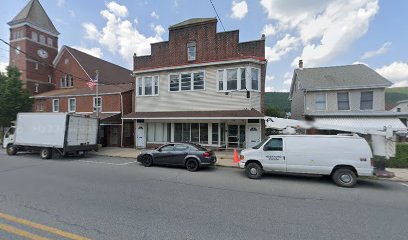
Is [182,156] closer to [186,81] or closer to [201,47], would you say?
[186,81]

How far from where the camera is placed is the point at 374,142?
28.4 feet

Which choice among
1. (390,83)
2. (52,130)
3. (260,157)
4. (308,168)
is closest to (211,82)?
(260,157)

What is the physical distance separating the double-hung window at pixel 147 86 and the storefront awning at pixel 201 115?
1.92 m

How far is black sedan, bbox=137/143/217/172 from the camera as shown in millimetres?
10312

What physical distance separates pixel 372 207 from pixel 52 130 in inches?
669

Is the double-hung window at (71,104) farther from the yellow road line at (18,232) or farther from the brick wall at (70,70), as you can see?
the yellow road line at (18,232)

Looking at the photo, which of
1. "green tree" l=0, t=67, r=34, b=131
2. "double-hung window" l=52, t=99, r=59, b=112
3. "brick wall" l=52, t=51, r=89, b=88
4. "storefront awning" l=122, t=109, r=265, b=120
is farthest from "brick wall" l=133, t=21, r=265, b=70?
"brick wall" l=52, t=51, r=89, b=88

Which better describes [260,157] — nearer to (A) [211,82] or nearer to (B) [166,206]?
(B) [166,206]

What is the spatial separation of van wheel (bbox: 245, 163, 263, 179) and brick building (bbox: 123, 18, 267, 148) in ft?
17.6

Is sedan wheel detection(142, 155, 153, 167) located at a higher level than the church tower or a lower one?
lower

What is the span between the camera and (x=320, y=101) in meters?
19.3

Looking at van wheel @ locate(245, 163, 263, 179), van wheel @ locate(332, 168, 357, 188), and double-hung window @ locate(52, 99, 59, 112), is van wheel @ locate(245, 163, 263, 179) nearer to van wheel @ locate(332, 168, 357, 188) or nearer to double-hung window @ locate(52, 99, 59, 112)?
van wheel @ locate(332, 168, 357, 188)

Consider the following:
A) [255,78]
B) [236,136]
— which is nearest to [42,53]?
[236,136]

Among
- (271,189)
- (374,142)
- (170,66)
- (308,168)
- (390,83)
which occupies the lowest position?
(271,189)
